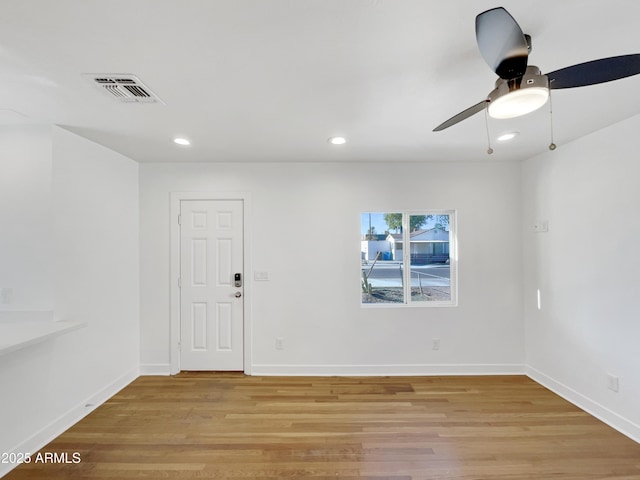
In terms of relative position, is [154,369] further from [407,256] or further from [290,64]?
[290,64]

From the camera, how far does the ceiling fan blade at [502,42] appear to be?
0.96m

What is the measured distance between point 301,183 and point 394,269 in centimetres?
151

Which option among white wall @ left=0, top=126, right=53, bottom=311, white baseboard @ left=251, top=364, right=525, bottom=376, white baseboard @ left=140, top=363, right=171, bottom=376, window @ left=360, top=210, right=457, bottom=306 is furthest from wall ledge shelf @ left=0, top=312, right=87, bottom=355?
window @ left=360, top=210, right=457, bottom=306

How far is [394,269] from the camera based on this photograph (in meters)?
3.41

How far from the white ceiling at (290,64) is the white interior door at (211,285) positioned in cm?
104

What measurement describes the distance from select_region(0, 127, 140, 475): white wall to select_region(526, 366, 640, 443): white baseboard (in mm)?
4428

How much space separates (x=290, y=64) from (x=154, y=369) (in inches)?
136

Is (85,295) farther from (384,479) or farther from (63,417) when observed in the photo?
(384,479)

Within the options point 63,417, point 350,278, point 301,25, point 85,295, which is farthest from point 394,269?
point 63,417

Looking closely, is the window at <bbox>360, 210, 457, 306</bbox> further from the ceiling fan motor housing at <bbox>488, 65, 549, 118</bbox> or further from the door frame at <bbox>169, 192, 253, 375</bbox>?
the ceiling fan motor housing at <bbox>488, 65, 549, 118</bbox>

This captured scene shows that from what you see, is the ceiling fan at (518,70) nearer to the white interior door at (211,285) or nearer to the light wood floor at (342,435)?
the light wood floor at (342,435)

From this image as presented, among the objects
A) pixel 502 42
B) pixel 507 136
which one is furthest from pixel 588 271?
pixel 502 42

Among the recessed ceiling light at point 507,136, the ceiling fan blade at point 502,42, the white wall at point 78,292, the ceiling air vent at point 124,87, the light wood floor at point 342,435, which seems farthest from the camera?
the recessed ceiling light at point 507,136

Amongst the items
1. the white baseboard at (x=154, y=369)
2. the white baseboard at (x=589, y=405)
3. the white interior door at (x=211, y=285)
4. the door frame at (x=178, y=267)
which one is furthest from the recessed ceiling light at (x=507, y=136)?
the white baseboard at (x=154, y=369)
